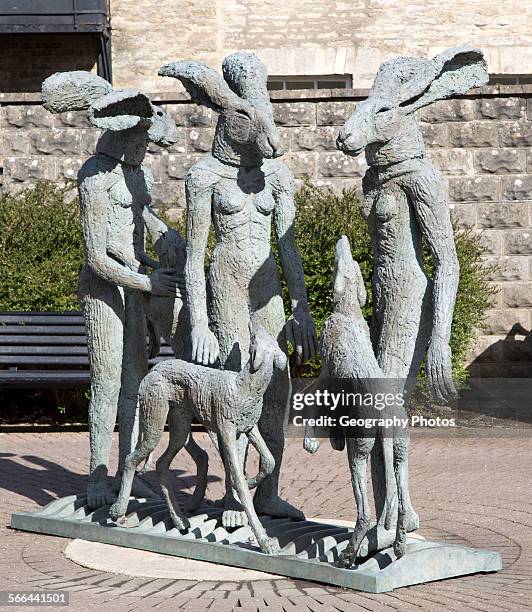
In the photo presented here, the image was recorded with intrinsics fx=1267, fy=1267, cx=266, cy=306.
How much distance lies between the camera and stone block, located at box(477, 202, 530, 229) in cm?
1362

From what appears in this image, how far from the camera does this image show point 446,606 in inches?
230

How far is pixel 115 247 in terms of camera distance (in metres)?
7.55

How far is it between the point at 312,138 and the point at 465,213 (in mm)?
1836

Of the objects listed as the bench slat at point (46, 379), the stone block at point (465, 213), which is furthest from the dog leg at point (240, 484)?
the stone block at point (465, 213)

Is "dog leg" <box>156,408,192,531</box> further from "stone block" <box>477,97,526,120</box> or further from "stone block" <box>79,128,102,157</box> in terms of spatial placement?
"stone block" <box>477,97,526,120</box>

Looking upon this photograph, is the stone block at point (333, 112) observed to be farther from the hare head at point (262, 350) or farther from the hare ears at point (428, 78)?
the hare head at point (262, 350)

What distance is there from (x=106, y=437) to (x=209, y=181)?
1.81m

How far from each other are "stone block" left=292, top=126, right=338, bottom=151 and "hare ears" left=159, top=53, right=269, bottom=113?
21.9ft

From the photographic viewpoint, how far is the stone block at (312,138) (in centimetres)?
1369

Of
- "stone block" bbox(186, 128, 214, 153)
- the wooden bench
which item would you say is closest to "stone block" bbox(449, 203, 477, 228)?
"stone block" bbox(186, 128, 214, 153)

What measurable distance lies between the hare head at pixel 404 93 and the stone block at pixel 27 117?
781cm

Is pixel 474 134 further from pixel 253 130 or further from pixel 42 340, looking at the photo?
pixel 253 130

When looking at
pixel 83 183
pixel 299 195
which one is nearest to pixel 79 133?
pixel 299 195

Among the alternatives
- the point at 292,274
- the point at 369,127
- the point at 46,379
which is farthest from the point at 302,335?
the point at 46,379
